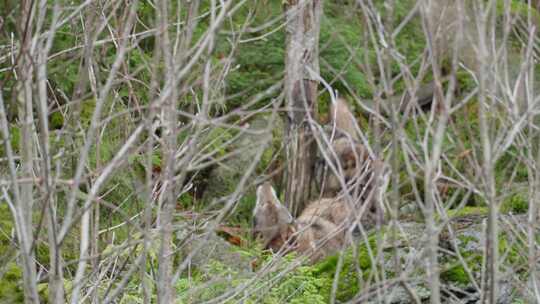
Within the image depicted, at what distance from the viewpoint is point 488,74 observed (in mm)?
2762

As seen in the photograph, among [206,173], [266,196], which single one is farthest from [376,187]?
[206,173]

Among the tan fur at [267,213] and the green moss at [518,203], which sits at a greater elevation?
the green moss at [518,203]

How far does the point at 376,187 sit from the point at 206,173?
9432 millimetres

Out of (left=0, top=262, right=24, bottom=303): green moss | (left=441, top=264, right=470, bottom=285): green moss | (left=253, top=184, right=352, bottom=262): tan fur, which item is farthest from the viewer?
(left=253, top=184, right=352, bottom=262): tan fur

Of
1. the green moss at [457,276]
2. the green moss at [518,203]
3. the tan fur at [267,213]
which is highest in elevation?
the green moss at [457,276]

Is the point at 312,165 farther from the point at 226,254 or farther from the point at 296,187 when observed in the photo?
the point at 226,254

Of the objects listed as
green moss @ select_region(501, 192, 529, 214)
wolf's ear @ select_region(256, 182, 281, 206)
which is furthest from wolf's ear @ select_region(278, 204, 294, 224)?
green moss @ select_region(501, 192, 529, 214)

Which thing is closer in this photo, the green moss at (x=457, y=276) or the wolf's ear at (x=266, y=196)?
the green moss at (x=457, y=276)

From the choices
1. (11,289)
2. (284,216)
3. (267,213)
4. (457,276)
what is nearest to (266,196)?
(267,213)

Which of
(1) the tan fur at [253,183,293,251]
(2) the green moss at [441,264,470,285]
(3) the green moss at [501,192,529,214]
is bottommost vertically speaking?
(1) the tan fur at [253,183,293,251]

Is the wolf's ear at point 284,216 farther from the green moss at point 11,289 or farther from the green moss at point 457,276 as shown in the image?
the green moss at point 11,289

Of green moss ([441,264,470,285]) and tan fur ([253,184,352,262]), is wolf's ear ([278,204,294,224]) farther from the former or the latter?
green moss ([441,264,470,285])

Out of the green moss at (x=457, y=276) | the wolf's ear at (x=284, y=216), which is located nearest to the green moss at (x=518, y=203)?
the wolf's ear at (x=284, y=216)

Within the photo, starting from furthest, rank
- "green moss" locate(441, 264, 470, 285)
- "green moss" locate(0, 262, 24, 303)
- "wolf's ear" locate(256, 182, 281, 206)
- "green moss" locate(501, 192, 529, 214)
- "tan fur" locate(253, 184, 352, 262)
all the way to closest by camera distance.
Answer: "wolf's ear" locate(256, 182, 281, 206) < "green moss" locate(501, 192, 529, 214) < "tan fur" locate(253, 184, 352, 262) < "green moss" locate(441, 264, 470, 285) < "green moss" locate(0, 262, 24, 303)
